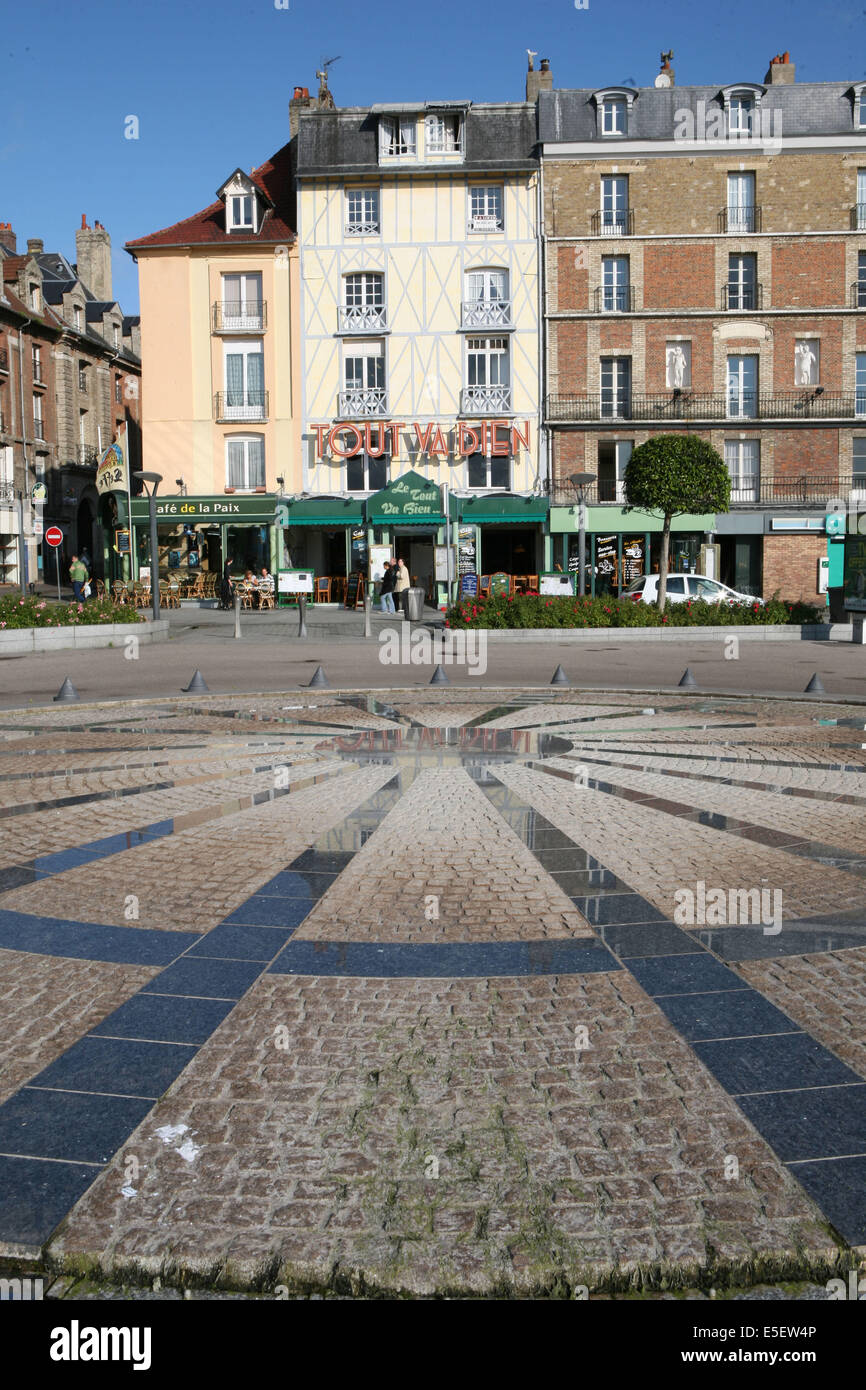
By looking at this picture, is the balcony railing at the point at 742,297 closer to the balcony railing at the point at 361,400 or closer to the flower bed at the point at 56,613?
the balcony railing at the point at 361,400

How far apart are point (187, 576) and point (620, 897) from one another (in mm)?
31803

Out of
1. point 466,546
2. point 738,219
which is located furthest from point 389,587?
point 738,219

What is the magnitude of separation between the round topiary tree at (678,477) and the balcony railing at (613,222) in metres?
11.9

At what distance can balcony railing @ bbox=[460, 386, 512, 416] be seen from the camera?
3538 centimetres

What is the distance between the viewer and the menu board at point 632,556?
1405 inches

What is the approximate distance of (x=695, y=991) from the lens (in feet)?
13.3

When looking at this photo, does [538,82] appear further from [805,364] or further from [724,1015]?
[724,1015]

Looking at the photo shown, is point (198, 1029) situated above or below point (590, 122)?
below

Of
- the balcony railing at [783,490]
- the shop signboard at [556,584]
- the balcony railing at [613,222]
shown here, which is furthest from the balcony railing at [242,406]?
the shop signboard at [556,584]

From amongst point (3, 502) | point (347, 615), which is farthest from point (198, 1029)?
point (3, 502)

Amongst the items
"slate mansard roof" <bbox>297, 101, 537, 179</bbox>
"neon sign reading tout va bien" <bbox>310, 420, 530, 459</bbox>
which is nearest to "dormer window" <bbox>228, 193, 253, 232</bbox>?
"slate mansard roof" <bbox>297, 101, 537, 179</bbox>

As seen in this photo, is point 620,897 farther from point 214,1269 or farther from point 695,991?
point 214,1269

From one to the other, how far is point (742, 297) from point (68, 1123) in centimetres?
3657

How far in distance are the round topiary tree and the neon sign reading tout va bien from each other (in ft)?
30.4
